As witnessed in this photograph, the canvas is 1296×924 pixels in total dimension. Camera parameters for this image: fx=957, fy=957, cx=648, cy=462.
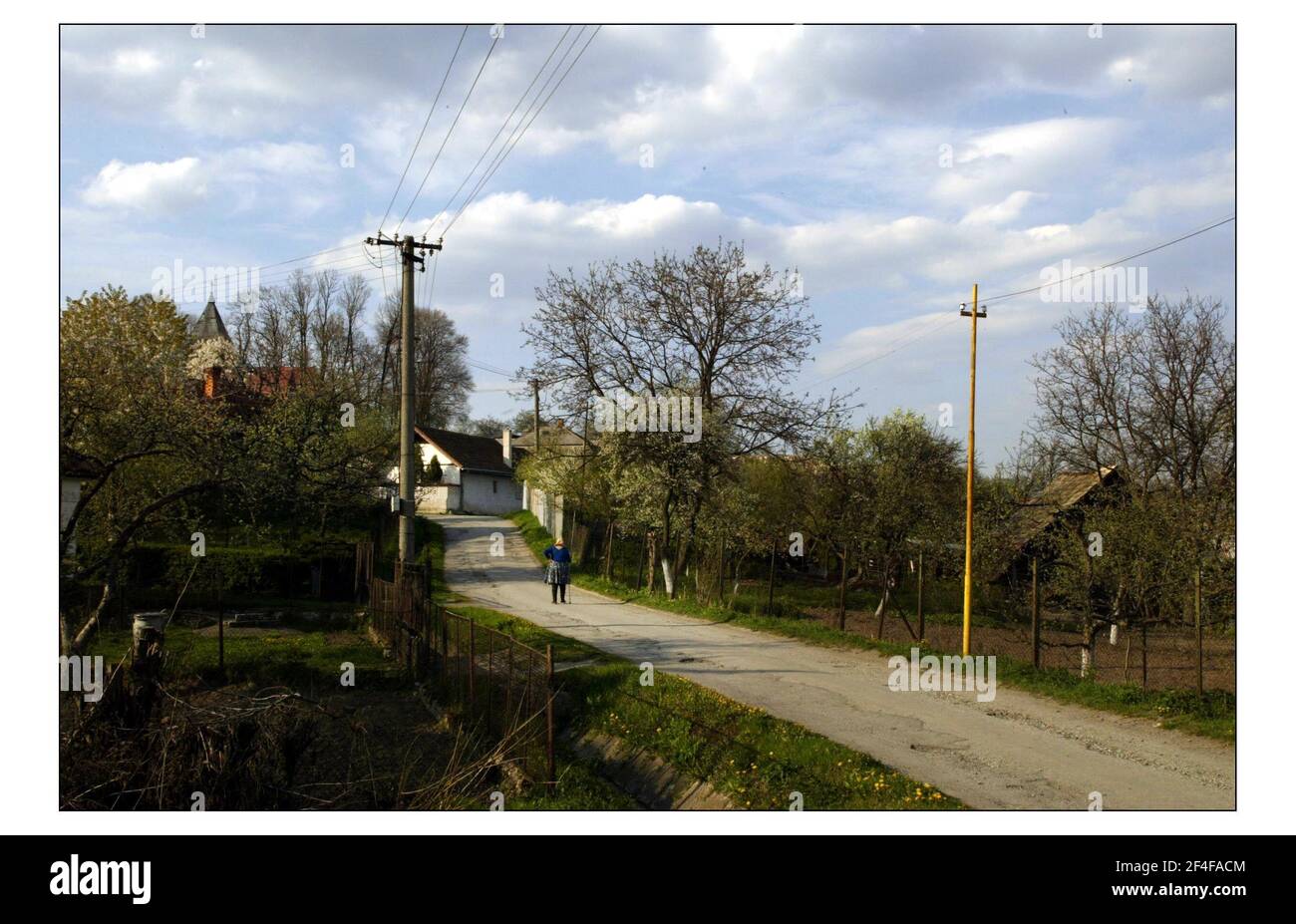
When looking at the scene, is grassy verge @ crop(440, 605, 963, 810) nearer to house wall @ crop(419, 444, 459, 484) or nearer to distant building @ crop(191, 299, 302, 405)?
distant building @ crop(191, 299, 302, 405)

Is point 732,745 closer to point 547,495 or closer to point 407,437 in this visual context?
point 407,437

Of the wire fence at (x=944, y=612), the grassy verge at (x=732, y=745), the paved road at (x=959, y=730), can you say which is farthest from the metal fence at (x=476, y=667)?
the wire fence at (x=944, y=612)

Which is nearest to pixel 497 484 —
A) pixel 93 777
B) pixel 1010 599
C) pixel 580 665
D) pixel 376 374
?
pixel 376 374

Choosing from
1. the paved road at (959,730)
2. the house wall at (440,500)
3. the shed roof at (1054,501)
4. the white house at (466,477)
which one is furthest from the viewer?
the white house at (466,477)

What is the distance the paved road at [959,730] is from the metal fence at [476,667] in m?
2.27

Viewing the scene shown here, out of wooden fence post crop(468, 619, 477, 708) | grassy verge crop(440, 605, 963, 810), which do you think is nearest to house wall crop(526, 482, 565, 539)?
wooden fence post crop(468, 619, 477, 708)

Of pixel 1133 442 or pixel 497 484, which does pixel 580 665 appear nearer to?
pixel 1133 442

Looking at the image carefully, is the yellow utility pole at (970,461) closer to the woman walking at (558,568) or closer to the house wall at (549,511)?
the woman walking at (558,568)

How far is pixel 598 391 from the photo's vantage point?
26172 millimetres

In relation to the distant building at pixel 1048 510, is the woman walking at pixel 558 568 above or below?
below

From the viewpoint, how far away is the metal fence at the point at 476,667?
1069 centimetres

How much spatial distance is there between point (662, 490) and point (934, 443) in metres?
12.4

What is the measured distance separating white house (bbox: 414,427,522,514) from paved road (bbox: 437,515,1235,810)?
36760 mm
